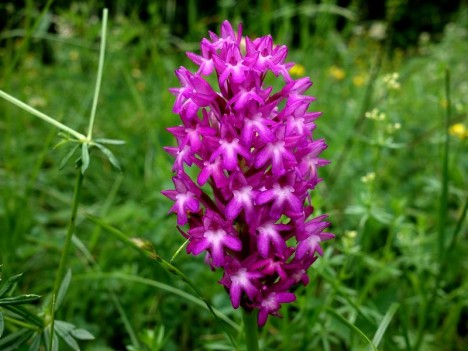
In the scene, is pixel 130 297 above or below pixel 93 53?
below

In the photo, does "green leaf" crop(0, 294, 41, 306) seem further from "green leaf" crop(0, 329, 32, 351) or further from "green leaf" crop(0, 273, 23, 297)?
"green leaf" crop(0, 329, 32, 351)

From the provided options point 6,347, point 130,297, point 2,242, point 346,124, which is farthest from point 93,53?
point 6,347

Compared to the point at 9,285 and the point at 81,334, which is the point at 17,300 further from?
the point at 81,334

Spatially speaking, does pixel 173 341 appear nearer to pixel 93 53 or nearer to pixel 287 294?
pixel 287 294

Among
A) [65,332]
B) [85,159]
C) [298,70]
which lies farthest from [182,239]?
[298,70]

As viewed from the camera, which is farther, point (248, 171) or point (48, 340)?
point (48, 340)

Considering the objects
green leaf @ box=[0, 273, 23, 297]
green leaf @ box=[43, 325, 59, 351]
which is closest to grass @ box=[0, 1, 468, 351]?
green leaf @ box=[43, 325, 59, 351]

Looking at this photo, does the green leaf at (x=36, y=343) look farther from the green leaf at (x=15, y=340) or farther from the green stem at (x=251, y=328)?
the green stem at (x=251, y=328)
